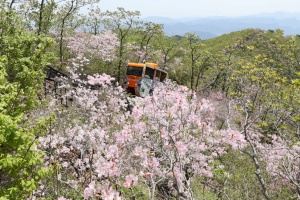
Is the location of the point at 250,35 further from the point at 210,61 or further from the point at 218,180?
the point at 218,180

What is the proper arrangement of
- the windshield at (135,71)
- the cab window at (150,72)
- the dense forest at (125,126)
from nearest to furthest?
1. the dense forest at (125,126)
2. the windshield at (135,71)
3. the cab window at (150,72)

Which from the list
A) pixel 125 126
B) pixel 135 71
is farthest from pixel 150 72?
pixel 125 126

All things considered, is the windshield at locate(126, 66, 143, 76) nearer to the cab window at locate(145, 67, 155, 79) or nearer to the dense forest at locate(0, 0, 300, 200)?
the cab window at locate(145, 67, 155, 79)

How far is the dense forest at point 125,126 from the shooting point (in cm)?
609

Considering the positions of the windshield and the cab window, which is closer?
the windshield

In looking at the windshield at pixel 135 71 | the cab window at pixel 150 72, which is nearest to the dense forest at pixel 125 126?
the windshield at pixel 135 71

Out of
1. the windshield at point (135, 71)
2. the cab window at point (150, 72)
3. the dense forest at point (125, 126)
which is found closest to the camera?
the dense forest at point (125, 126)

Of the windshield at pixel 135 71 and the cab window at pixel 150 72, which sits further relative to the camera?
the cab window at pixel 150 72

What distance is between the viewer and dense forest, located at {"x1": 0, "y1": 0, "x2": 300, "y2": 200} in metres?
6.09

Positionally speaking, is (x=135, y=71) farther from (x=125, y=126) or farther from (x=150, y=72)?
(x=125, y=126)

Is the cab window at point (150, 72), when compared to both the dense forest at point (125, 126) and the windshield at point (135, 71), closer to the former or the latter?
the windshield at point (135, 71)

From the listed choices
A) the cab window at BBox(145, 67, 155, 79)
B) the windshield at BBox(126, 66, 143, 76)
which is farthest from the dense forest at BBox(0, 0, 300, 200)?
the cab window at BBox(145, 67, 155, 79)

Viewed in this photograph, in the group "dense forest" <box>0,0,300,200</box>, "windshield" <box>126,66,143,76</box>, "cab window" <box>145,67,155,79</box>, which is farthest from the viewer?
"cab window" <box>145,67,155,79</box>

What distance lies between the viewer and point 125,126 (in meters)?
7.70
